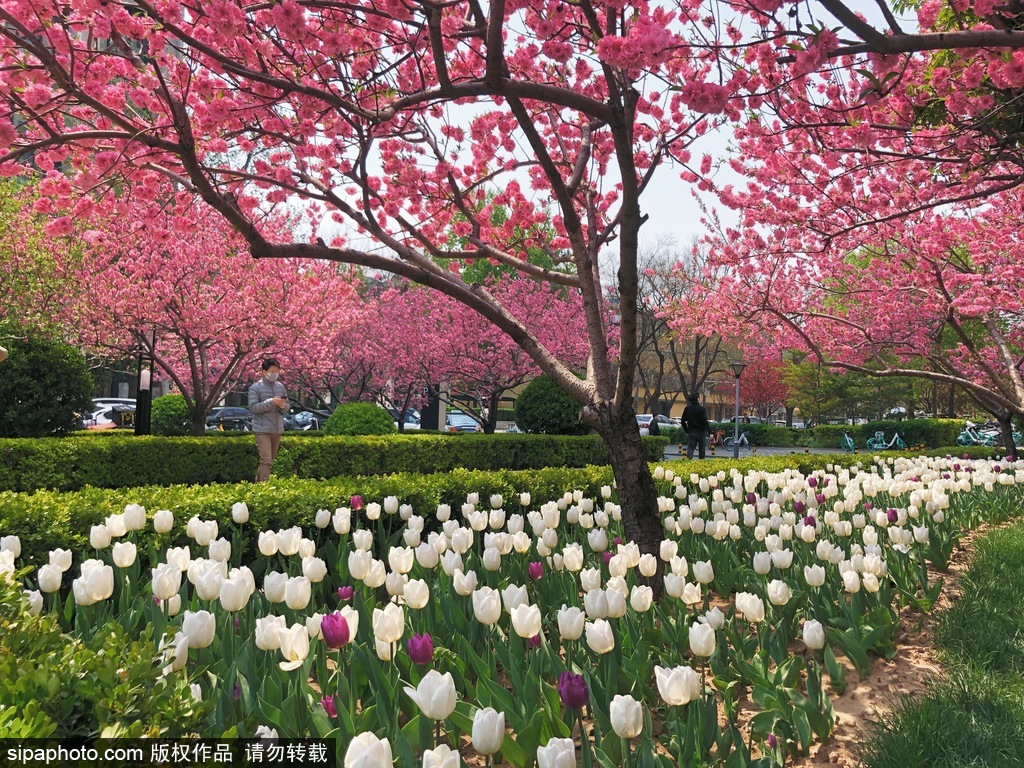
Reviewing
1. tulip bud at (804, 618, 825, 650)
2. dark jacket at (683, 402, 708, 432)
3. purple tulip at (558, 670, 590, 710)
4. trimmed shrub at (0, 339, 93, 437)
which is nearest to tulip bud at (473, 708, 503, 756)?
purple tulip at (558, 670, 590, 710)

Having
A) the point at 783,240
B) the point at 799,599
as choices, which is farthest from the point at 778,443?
the point at 799,599

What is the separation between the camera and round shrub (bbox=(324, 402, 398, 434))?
1521 cm

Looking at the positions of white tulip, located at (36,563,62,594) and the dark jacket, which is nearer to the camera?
white tulip, located at (36,563,62,594)

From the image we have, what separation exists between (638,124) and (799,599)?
5.19 m

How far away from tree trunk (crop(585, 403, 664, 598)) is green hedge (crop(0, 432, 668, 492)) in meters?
6.29

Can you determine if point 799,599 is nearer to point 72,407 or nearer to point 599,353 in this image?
point 599,353

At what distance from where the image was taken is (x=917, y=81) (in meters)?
5.87

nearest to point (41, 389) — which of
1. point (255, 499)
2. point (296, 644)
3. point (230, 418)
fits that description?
point (255, 499)

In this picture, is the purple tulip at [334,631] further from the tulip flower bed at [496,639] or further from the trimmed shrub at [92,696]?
the trimmed shrub at [92,696]

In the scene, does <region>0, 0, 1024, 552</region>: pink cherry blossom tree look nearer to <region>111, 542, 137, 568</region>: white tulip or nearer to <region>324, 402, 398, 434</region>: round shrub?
<region>111, 542, 137, 568</region>: white tulip

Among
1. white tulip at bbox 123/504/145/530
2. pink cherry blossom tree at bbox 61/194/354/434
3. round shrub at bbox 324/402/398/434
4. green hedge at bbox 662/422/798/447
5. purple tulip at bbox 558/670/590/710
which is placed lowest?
green hedge at bbox 662/422/798/447

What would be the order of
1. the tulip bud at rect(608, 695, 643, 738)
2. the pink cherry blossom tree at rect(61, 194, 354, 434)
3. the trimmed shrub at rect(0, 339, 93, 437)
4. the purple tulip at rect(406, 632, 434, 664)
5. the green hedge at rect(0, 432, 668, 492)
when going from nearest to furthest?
1. the tulip bud at rect(608, 695, 643, 738)
2. the purple tulip at rect(406, 632, 434, 664)
3. the green hedge at rect(0, 432, 668, 492)
4. the trimmed shrub at rect(0, 339, 93, 437)
5. the pink cherry blossom tree at rect(61, 194, 354, 434)

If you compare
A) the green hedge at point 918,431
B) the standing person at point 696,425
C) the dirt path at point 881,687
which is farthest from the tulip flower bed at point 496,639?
the green hedge at point 918,431

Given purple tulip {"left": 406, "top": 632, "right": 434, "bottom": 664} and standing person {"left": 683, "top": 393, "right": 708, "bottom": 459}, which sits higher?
standing person {"left": 683, "top": 393, "right": 708, "bottom": 459}
